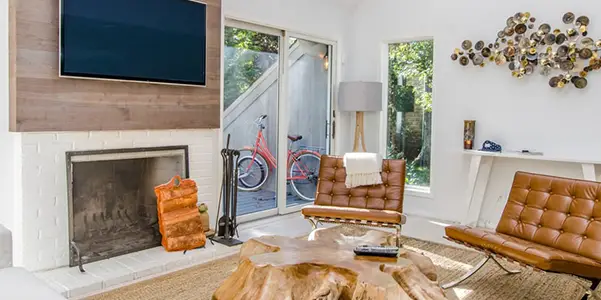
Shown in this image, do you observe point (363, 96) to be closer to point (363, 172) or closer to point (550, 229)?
point (363, 172)

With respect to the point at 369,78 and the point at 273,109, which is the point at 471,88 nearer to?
the point at 369,78

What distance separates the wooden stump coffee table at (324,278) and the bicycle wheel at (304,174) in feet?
9.81

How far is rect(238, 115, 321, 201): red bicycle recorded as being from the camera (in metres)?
5.02

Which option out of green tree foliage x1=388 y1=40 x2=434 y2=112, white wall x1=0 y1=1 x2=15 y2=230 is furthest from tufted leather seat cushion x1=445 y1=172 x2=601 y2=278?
white wall x1=0 y1=1 x2=15 y2=230

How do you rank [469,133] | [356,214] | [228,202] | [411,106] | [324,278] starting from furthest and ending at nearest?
1. [411,106]
2. [469,133]
3. [228,202]
4. [356,214]
5. [324,278]

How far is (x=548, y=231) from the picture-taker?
3186 millimetres

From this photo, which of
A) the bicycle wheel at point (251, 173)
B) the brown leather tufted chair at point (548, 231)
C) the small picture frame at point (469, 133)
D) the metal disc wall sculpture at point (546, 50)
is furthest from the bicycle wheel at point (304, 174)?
the brown leather tufted chair at point (548, 231)

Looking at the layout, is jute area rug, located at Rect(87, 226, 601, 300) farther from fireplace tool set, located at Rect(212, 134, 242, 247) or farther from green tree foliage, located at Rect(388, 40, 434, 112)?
green tree foliage, located at Rect(388, 40, 434, 112)

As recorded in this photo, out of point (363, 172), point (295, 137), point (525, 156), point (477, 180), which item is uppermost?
point (295, 137)

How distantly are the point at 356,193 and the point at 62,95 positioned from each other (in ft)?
8.06

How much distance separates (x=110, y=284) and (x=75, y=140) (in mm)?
1072

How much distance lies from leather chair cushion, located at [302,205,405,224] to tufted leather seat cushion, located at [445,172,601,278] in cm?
54

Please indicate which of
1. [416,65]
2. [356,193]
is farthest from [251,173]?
[416,65]

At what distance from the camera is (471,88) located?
5.07 meters
